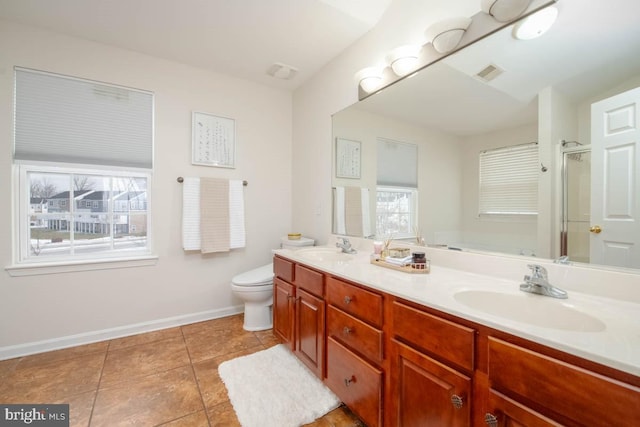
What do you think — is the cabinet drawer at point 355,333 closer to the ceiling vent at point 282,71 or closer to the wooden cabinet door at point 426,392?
the wooden cabinet door at point 426,392

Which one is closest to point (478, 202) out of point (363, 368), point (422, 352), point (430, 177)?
point (430, 177)

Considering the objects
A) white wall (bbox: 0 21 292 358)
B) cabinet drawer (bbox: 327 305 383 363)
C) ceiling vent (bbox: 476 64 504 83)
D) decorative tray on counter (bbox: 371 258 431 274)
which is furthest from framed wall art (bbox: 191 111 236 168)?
ceiling vent (bbox: 476 64 504 83)

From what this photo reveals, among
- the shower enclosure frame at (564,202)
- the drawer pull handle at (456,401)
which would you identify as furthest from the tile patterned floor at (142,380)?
the shower enclosure frame at (564,202)

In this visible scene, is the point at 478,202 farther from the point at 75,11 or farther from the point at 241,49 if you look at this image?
the point at 75,11

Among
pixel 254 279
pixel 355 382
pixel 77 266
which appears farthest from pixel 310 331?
pixel 77 266

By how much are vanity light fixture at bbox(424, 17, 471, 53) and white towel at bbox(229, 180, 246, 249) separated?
82.1 inches

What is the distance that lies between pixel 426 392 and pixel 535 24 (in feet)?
5.22

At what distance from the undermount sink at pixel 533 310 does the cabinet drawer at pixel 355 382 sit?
526mm

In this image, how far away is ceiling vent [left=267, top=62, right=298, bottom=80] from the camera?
2.57 m

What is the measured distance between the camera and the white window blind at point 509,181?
1222 mm

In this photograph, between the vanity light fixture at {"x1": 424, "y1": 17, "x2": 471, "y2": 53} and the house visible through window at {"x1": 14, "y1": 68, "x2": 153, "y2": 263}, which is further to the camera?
the house visible through window at {"x1": 14, "y1": 68, "x2": 153, "y2": 263}

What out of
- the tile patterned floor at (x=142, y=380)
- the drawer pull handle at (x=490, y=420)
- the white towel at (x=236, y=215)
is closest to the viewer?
the drawer pull handle at (x=490, y=420)

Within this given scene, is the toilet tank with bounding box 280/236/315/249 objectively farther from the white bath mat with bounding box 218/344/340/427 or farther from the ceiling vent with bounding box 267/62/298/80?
the ceiling vent with bounding box 267/62/298/80

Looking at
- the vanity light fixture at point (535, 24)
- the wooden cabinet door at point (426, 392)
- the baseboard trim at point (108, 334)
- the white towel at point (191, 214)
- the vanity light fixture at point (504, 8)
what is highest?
the vanity light fixture at point (504, 8)
